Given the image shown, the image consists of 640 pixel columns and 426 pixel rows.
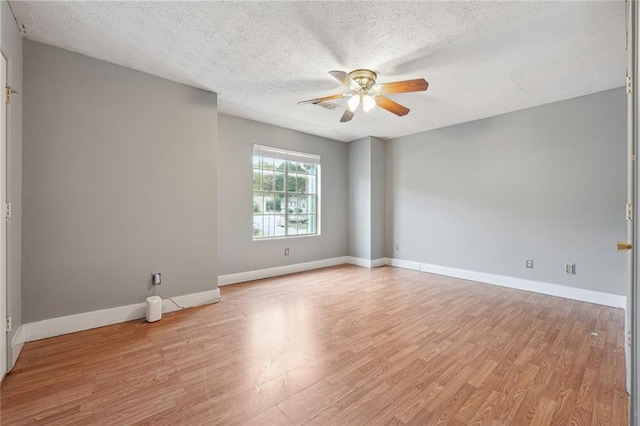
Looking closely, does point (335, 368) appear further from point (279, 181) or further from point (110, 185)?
point (279, 181)

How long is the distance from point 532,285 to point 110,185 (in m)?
5.53

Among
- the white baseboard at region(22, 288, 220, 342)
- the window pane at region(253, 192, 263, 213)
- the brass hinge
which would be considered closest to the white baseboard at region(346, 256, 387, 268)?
the window pane at region(253, 192, 263, 213)

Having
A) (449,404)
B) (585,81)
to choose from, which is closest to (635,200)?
(449,404)

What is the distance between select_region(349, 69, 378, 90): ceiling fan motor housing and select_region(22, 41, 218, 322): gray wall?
1.85 metres

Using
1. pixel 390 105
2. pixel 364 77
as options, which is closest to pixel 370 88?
pixel 364 77

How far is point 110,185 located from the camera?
2930 millimetres

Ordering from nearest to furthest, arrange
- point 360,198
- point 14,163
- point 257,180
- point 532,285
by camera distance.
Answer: point 14,163, point 532,285, point 257,180, point 360,198

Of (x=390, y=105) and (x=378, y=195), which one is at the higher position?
(x=390, y=105)

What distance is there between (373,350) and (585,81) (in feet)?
12.7

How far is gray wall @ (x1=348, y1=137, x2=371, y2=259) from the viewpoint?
5.84m

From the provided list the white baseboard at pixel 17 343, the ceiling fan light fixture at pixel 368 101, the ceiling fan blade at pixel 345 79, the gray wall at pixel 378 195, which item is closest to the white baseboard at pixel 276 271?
the gray wall at pixel 378 195

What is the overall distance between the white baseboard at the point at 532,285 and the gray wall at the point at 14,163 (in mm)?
5397

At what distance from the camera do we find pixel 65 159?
270 centimetres

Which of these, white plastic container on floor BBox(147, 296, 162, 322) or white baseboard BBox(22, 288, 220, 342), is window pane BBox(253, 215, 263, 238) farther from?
white plastic container on floor BBox(147, 296, 162, 322)
